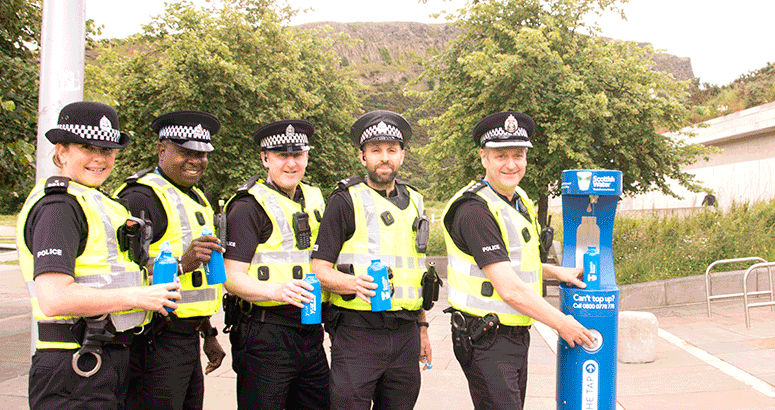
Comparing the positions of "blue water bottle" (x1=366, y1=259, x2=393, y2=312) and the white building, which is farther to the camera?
the white building

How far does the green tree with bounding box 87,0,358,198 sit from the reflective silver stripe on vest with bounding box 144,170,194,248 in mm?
11343

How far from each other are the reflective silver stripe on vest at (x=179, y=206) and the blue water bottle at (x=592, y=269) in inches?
90.8

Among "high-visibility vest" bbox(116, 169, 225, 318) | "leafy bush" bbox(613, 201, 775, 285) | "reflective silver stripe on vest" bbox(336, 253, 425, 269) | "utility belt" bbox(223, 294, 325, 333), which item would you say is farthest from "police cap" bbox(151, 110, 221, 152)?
"leafy bush" bbox(613, 201, 775, 285)

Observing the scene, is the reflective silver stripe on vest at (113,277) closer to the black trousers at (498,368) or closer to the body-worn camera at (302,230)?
the body-worn camera at (302,230)

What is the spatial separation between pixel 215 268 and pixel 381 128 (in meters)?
1.21

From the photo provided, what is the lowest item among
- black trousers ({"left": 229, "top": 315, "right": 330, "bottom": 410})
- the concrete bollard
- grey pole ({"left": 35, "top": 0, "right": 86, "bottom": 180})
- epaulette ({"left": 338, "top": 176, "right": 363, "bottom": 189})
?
the concrete bollard

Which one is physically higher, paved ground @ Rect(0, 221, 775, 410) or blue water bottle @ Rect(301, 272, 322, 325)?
blue water bottle @ Rect(301, 272, 322, 325)

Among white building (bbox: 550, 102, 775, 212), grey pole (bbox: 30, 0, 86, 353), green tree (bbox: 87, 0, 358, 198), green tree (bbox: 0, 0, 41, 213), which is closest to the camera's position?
grey pole (bbox: 30, 0, 86, 353)

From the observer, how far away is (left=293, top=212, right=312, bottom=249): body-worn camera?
324 centimetres

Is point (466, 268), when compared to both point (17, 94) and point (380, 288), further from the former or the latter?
point (17, 94)

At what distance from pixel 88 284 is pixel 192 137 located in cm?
116

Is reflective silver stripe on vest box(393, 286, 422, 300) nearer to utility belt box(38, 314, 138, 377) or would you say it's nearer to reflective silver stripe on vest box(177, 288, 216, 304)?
reflective silver stripe on vest box(177, 288, 216, 304)

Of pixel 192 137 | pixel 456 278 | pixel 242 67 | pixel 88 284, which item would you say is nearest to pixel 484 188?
pixel 456 278

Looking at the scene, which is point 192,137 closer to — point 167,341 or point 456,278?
point 167,341
